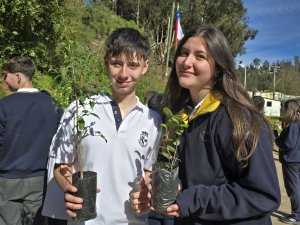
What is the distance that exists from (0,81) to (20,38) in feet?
4.58

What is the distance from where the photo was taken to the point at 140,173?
6.97 ft

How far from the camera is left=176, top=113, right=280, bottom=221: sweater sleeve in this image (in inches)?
66.1

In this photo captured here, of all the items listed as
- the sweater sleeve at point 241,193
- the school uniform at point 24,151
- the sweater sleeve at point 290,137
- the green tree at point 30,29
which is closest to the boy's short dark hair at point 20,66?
the school uniform at point 24,151

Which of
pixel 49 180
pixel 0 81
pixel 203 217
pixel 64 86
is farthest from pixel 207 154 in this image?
pixel 0 81

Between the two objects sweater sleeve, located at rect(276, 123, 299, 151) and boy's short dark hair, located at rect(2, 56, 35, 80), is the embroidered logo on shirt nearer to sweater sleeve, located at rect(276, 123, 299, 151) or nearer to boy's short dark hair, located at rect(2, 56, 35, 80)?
boy's short dark hair, located at rect(2, 56, 35, 80)

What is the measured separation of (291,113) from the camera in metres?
6.10

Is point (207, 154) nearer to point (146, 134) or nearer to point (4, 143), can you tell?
point (146, 134)

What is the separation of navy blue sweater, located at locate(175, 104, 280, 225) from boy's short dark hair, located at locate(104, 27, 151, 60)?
2.02 feet

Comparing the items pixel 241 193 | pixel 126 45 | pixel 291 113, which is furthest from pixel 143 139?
pixel 291 113

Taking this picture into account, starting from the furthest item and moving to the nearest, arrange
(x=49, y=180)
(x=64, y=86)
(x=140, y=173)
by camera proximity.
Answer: (x=49, y=180), (x=140, y=173), (x=64, y=86)

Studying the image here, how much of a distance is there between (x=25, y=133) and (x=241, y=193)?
2.78m

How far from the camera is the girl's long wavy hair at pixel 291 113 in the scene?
610 centimetres

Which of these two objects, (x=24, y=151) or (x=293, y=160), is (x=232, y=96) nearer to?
(x=24, y=151)

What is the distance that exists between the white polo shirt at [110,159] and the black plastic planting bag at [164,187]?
0.35 meters
